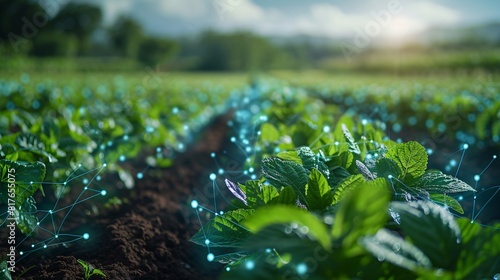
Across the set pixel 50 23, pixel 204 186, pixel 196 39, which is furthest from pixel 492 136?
pixel 196 39

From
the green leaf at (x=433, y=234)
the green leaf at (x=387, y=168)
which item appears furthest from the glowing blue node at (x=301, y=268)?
the green leaf at (x=387, y=168)

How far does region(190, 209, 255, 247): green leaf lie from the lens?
1.74 metres

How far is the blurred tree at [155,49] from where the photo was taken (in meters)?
43.7

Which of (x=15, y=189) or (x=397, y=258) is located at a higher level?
(x=397, y=258)

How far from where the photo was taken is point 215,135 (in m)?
7.29

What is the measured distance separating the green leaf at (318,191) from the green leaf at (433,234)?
38 cm

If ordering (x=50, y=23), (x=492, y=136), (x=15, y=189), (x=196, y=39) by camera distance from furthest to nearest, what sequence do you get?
1. (x=196, y=39)
2. (x=50, y=23)
3. (x=492, y=136)
4. (x=15, y=189)

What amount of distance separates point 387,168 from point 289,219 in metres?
0.90

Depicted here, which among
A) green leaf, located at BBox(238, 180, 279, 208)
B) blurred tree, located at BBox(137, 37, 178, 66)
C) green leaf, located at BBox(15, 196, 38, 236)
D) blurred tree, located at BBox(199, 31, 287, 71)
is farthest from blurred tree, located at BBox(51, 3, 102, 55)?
green leaf, located at BBox(238, 180, 279, 208)

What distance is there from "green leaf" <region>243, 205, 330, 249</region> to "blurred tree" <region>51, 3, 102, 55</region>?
3888 cm

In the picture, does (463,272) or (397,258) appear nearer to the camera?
(397,258)

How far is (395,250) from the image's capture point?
1.26 metres

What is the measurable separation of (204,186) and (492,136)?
291cm

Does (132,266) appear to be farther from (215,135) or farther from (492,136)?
(215,135)
